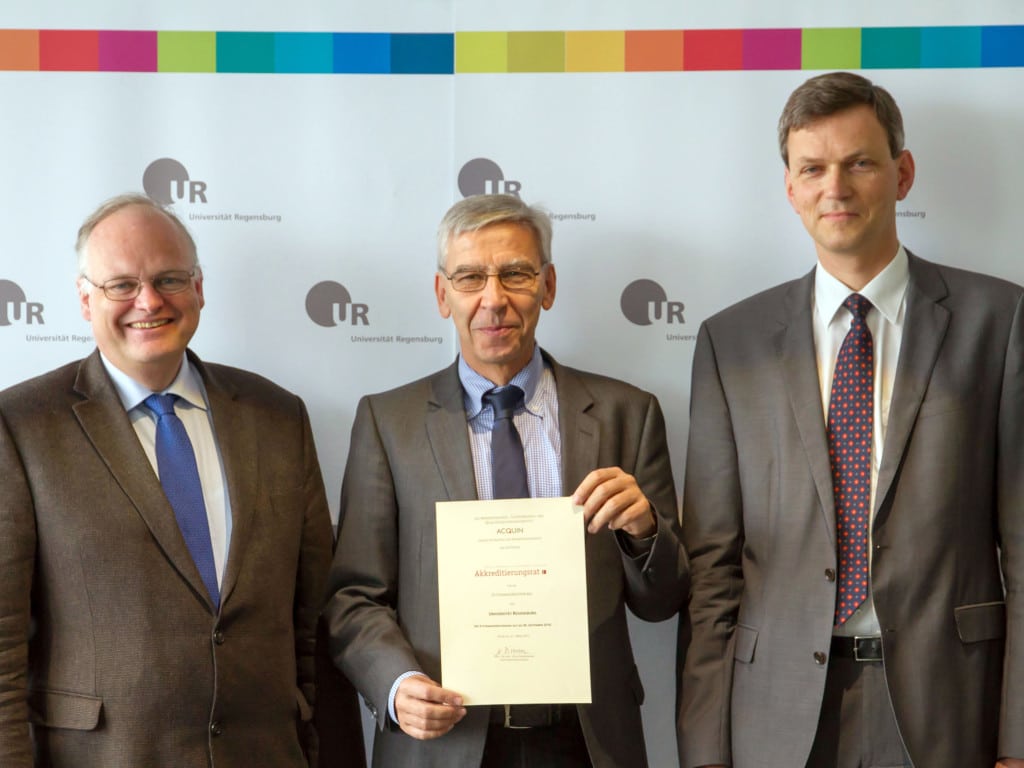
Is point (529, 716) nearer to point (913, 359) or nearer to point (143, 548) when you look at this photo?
point (143, 548)

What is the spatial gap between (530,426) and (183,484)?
0.90m

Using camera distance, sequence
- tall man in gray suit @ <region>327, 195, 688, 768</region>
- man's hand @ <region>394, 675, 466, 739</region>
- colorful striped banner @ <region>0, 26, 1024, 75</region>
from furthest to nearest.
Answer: colorful striped banner @ <region>0, 26, 1024, 75</region>
tall man in gray suit @ <region>327, 195, 688, 768</region>
man's hand @ <region>394, 675, 466, 739</region>

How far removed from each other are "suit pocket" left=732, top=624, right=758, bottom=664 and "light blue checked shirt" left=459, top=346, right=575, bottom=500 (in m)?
0.57

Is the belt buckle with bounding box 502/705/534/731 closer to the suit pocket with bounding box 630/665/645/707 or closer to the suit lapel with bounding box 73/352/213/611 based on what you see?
the suit pocket with bounding box 630/665/645/707

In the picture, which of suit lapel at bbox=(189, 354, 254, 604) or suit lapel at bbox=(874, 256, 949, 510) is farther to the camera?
suit lapel at bbox=(189, 354, 254, 604)

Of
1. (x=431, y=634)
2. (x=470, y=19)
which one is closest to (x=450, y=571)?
(x=431, y=634)

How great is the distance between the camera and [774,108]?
339cm

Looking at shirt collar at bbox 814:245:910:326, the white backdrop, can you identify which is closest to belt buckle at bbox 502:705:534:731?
the white backdrop

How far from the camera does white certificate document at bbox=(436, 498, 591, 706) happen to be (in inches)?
99.6

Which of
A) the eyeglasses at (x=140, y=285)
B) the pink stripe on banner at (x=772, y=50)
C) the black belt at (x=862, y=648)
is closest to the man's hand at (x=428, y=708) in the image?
the black belt at (x=862, y=648)

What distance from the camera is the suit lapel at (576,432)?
2.75m

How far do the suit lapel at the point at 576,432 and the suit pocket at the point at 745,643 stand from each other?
550 mm

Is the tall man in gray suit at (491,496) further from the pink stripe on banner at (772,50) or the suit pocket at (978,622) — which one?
the pink stripe on banner at (772,50)

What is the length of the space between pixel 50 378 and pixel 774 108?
7.47ft
